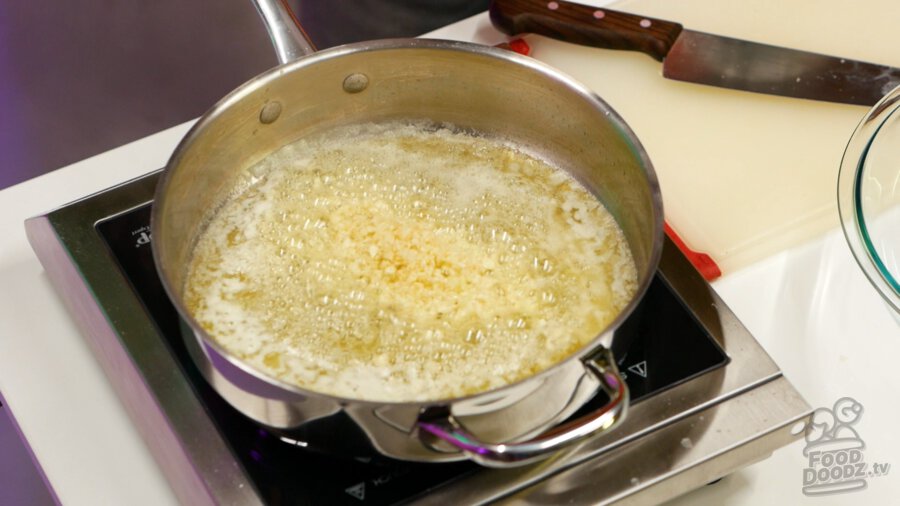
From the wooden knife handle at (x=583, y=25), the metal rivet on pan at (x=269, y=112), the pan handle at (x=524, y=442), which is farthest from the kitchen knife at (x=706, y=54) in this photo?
the pan handle at (x=524, y=442)

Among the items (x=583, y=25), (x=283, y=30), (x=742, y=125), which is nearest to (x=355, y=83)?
(x=283, y=30)

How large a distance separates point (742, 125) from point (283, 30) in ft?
1.44

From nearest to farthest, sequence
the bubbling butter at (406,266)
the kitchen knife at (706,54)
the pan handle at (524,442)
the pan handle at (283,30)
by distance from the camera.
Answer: the pan handle at (524,442), the bubbling butter at (406,266), the pan handle at (283,30), the kitchen knife at (706,54)

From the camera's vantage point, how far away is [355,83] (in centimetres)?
77

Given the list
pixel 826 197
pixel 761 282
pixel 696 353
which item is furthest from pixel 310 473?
pixel 826 197

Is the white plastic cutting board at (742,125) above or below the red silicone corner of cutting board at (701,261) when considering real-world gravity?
above

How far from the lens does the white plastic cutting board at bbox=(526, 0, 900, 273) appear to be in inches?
32.7

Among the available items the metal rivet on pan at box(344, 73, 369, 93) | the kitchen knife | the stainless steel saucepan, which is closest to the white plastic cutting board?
the kitchen knife

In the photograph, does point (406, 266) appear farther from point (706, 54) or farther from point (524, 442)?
point (706, 54)

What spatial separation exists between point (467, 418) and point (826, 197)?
46 cm

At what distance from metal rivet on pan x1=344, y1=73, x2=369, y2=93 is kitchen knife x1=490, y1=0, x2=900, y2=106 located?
0.22m

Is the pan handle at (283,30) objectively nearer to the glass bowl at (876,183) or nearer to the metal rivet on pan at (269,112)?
the metal rivet on pan at (269,112)

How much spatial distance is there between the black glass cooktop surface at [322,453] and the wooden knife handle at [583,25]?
1.03 ft

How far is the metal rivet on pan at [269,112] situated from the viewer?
0.74 m
